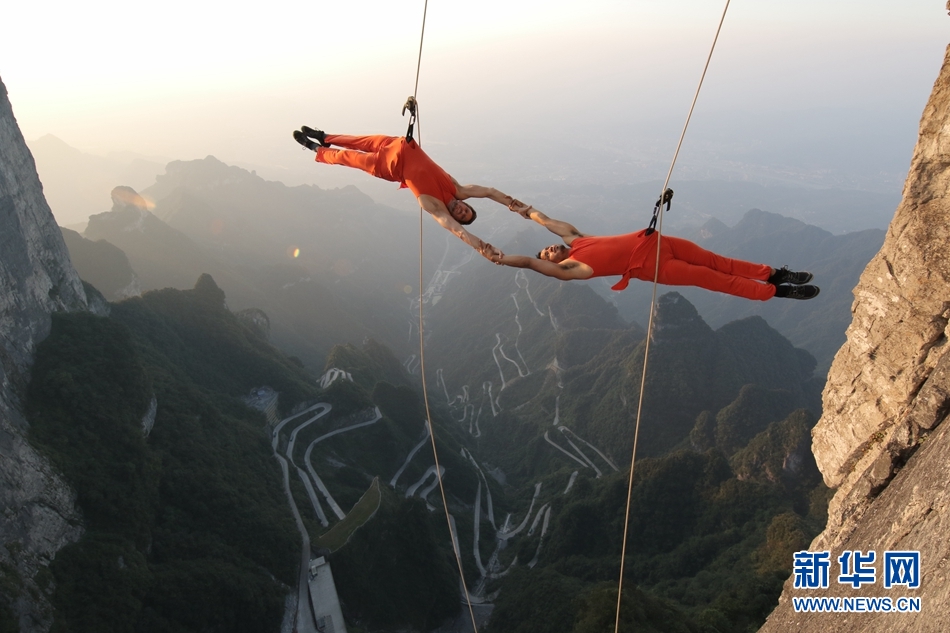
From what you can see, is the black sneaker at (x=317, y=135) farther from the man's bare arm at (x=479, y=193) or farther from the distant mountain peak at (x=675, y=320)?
the distant mountain peak at (x=675, y=320)

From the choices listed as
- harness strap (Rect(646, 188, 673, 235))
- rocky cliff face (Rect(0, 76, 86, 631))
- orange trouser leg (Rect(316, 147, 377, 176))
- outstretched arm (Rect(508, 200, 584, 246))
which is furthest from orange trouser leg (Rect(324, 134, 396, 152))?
rocky cliff face (Rect(0, 76, 86, 631))

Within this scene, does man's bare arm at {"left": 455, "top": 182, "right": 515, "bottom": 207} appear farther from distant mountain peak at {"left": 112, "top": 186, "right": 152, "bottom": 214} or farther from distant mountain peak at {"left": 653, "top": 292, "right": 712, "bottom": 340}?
distant mountain peak at {"left": 112, "top": 186, "right": 152, "bottom": 214}

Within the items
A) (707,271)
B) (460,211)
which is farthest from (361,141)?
(707,271)

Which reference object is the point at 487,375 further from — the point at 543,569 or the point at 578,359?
the point at 543,569

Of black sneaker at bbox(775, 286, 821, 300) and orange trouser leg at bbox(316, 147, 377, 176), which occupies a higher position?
orange trouser leg at bbox(316, 147, 377, 176)

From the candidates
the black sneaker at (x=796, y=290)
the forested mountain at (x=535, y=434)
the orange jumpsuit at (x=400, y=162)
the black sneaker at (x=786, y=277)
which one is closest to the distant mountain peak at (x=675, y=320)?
the forested mountain at (x=535, y=434)
